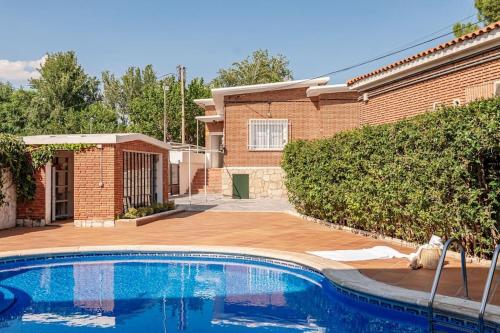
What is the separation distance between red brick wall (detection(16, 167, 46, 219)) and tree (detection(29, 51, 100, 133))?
1476 inches

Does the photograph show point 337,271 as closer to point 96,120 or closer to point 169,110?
point 169,110

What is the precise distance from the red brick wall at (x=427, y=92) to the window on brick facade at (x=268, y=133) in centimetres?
953

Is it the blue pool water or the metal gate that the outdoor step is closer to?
the metal gate

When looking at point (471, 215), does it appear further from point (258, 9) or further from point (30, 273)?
point (258, 9)

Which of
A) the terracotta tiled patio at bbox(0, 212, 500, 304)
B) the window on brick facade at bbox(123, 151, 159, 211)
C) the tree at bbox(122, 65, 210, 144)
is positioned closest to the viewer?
the terracotta tiled patio at bbox(0, 212, 500, 304)

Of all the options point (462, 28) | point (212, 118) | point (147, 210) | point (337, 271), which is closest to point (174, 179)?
point (212, 118)

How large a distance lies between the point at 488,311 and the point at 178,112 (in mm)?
44406

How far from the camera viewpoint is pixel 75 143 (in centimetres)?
1442

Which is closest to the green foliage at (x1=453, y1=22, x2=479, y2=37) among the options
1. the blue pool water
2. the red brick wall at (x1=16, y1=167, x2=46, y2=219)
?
the blue pool water

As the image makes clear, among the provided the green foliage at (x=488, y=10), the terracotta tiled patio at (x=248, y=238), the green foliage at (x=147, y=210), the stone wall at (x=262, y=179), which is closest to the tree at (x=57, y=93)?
the stone wall at (x=262, y=179)

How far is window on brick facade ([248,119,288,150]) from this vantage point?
27.3 metres

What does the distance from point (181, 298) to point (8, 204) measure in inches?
355

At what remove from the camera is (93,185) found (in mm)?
14414

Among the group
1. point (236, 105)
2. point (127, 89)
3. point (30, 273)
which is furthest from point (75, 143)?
point (127, 89)
